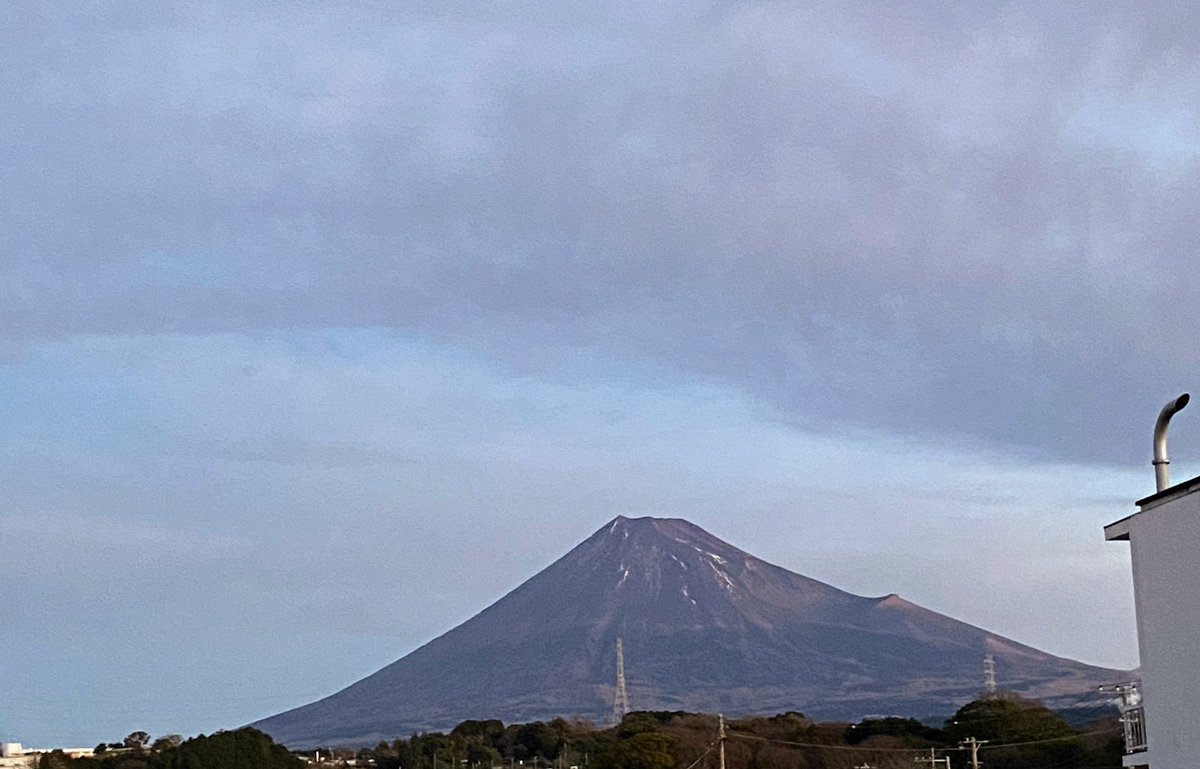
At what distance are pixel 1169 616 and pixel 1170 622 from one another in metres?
0.07

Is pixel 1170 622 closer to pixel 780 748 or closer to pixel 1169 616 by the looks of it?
pixel 1169 616

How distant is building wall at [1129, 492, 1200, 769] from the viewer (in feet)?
58.4

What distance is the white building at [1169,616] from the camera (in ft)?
58.4

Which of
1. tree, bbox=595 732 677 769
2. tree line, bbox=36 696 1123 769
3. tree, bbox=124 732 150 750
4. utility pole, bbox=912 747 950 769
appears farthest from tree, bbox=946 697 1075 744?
tree, bbox=124 732 150 750

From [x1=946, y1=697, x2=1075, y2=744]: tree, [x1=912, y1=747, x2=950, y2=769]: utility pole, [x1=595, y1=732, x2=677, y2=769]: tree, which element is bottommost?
[x1=912, y1=747, x2=950, y2=769]: utility pole

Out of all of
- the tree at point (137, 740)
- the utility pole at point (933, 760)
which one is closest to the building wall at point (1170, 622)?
the utility pole at point (933, 760)

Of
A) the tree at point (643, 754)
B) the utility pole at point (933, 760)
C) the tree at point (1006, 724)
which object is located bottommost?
the utility pole at point (933, 760)

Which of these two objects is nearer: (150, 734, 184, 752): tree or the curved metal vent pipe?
the curved metal vent pipe

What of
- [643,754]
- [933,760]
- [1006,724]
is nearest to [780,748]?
[643,754]

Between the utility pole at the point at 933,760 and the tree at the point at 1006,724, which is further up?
the tree at the point at 1006,724

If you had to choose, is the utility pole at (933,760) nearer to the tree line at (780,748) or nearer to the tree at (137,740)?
the tree line at (780,748)

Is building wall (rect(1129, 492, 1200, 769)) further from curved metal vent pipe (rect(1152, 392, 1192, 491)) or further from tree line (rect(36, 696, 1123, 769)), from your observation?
tree line (rect(36, 696, 1123, 769))

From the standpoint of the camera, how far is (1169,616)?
723 inches

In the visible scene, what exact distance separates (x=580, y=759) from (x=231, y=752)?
66.5 ft
